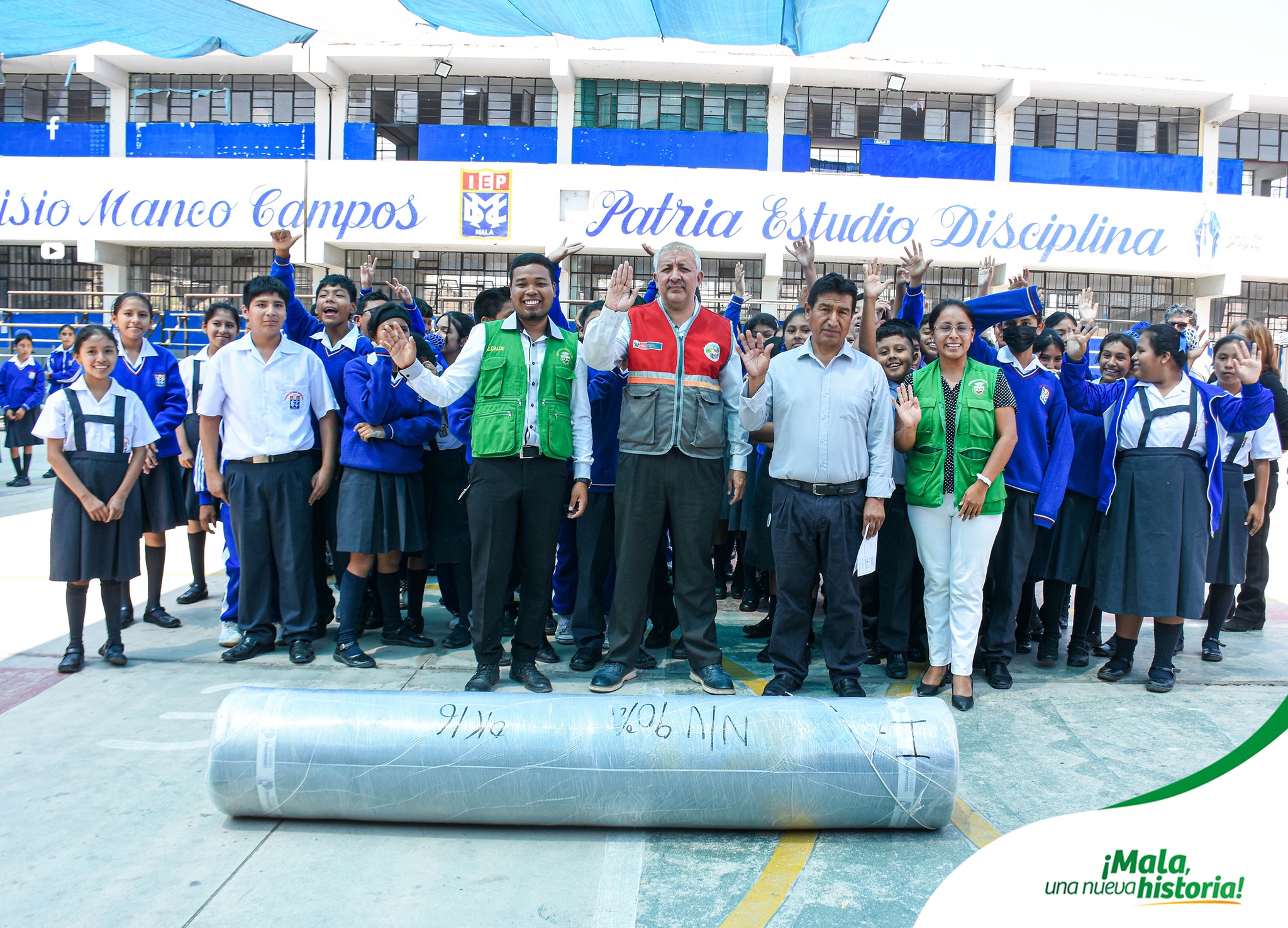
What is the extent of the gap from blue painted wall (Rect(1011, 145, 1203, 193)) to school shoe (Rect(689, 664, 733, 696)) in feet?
59.5

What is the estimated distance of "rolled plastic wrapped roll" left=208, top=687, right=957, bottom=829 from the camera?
3.06m

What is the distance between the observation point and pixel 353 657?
15.8 feet

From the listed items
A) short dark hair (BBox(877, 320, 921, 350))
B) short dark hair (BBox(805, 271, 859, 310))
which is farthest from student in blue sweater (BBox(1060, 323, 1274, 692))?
short dark hair (BBox(805, 271, 859, 310))

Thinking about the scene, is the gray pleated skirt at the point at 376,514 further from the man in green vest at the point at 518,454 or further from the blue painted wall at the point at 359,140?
the blue painted wall at the point at 359,140

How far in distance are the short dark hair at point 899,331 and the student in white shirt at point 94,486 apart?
3983 mm

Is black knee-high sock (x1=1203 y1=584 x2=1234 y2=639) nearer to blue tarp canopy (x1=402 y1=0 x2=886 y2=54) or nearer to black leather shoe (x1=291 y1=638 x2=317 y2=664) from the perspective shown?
blue tarp canopy (x1=402 y1=0 x2=886 y2=54)

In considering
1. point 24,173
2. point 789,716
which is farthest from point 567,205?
point 789,716

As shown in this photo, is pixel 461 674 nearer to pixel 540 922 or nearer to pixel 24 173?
pixel 540 922

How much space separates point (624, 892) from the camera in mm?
2775

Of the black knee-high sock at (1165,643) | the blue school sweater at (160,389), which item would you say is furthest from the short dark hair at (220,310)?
the black knee-high sock at (1165,643)

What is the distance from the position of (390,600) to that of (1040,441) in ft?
12.0

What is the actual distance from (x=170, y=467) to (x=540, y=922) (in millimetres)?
4111

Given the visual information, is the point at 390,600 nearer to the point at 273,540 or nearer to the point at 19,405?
the point at 273,540

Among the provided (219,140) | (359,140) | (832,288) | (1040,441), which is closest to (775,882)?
(832,288)
